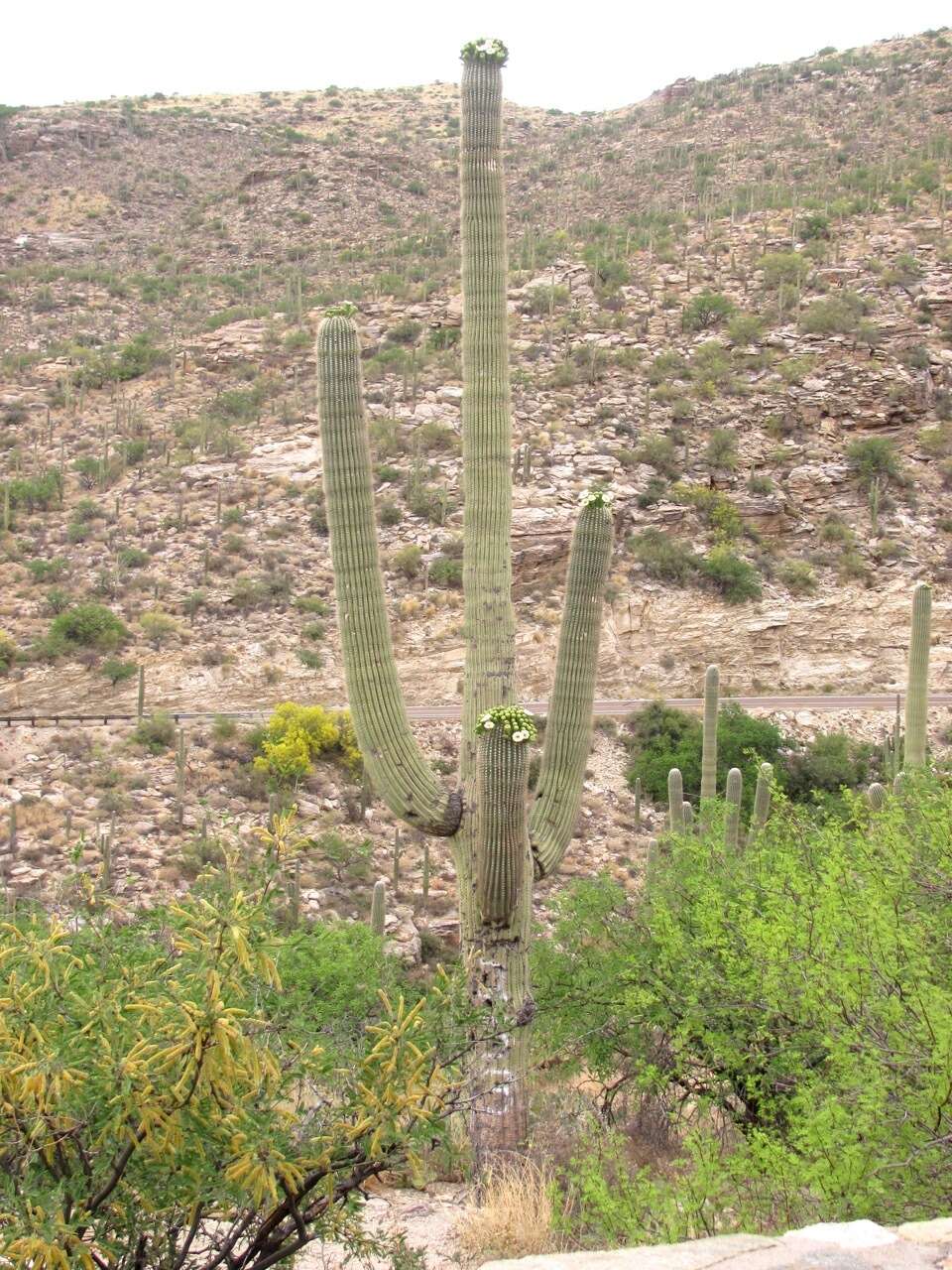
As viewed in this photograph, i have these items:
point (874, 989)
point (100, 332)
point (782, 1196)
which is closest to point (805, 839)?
point (874, 989)

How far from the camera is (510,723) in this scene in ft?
29.0

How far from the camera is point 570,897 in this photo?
1208 centimetres

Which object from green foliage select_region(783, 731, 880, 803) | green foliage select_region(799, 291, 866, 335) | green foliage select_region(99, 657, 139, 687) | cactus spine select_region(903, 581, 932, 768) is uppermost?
green foliage select_region(799, 291, 866, 335)

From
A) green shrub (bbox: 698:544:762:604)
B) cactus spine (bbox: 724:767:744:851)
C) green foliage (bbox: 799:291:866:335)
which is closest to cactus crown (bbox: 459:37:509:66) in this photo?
cactus spine (bbox: 724:767:744:851)

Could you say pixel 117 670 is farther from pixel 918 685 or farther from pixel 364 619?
pixel 364 619

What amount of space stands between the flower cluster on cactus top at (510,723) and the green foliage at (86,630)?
19.7 m

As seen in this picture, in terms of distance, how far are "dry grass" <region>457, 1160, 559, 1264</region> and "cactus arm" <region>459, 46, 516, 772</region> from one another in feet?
10.6

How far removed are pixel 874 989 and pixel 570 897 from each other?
5.80m

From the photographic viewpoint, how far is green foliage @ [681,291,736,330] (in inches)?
1558

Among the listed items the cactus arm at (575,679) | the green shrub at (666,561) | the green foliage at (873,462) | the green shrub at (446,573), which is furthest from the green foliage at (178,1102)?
the green foliage at (873,462)

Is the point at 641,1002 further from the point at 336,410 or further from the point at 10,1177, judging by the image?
the point at 10,1177

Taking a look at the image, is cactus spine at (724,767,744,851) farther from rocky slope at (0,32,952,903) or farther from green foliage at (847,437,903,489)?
green foliage at (847,437,903,489)

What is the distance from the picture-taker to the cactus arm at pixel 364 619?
9.77 metres

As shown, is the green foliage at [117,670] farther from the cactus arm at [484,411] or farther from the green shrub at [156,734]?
the cactus arm at [484,411]
